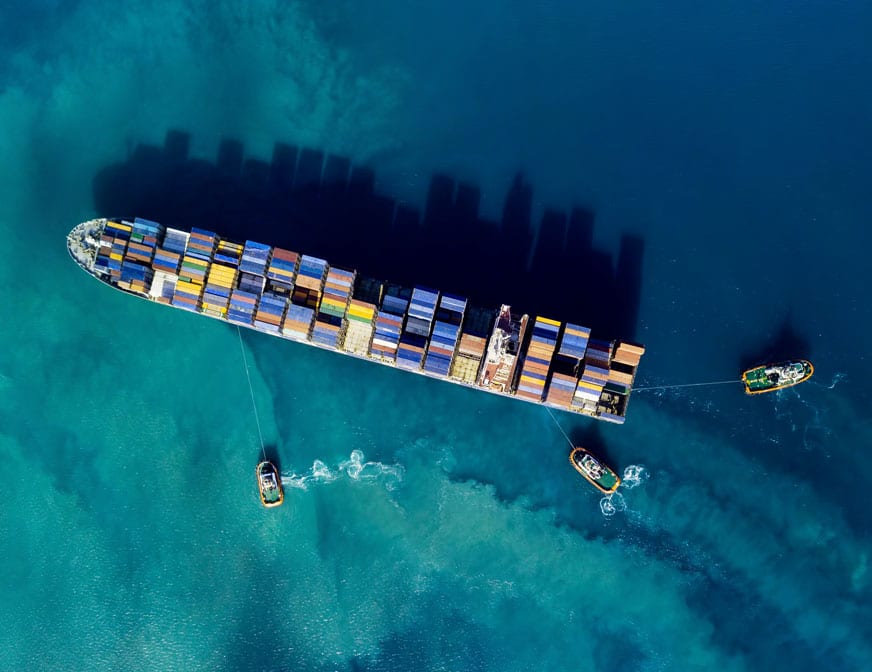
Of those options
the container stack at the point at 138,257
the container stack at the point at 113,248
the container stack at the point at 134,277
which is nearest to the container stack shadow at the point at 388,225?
the container stack at the point at 138,257

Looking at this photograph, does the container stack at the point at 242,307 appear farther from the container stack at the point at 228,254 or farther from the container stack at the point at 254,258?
the container stack at the point at 228,254

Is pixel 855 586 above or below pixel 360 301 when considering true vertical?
below

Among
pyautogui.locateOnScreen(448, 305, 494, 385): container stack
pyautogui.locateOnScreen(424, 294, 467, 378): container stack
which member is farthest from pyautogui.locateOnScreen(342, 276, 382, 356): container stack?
pyautogui.locateOnScreen(448, 305, 494, 385): container stack

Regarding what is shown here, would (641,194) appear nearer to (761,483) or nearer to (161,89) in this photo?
(761,483)

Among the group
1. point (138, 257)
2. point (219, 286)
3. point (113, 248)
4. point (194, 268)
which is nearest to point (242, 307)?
point (219, 286)

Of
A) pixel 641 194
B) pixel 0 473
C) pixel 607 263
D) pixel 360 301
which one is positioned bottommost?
pixel 0 473

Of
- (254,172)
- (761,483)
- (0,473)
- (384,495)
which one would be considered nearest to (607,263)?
(761,483)

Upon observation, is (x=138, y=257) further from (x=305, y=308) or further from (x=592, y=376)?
(x=592, y=376)
